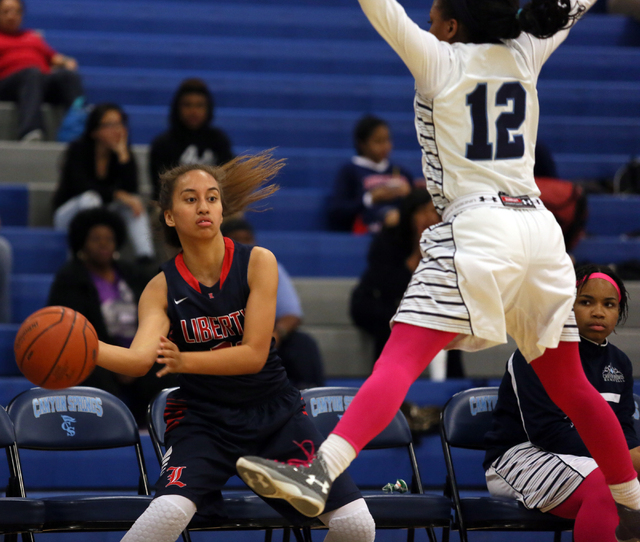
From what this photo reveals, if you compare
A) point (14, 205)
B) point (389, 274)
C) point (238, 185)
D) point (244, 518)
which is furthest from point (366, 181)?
point (244, 518)

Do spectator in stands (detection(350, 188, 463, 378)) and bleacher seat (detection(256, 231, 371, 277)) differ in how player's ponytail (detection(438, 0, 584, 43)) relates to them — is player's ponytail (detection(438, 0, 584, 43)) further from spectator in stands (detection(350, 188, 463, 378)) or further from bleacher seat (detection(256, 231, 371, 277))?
bleacher seat (detection(256, 231, 371, 277))

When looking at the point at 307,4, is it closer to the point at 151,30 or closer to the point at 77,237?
the point at 151,30

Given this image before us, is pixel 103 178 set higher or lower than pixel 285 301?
higher

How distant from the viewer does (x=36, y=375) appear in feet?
8.46

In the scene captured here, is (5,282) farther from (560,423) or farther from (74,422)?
(560,423)

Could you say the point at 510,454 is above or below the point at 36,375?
below

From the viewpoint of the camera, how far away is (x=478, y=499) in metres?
3.39

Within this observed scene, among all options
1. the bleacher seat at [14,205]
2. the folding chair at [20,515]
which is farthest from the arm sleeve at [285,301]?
the bleacher seat at [14,205]

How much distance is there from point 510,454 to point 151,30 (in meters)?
6.22

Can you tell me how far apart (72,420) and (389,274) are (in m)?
2.13

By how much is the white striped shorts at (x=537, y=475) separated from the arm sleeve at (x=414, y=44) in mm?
1464

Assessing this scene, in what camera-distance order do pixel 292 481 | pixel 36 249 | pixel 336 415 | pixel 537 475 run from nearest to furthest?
pixel 292 481, pixel 537 475, pixel 336 415, pixel 36 249

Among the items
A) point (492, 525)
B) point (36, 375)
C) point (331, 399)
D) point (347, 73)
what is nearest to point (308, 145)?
point (347, 73)

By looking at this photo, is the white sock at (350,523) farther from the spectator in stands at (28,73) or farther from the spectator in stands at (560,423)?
the spectator in stands at (28,73)
